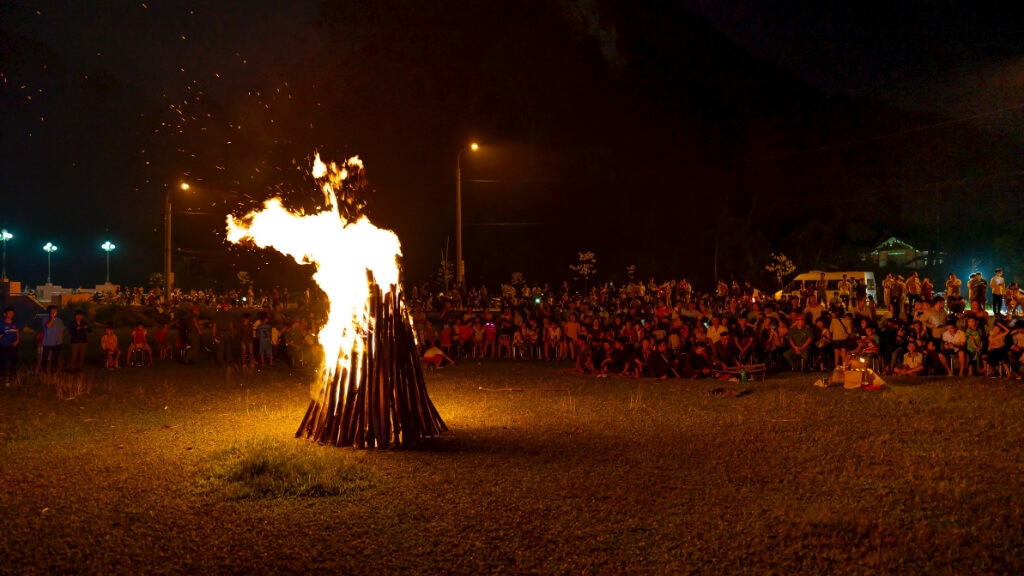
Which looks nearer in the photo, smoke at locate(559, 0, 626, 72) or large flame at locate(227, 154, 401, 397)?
large flame at locate(227, 154, 401, 397)

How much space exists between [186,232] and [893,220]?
194ft

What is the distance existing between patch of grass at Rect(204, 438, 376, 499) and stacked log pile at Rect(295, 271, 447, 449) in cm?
74

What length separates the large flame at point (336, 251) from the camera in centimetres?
1034

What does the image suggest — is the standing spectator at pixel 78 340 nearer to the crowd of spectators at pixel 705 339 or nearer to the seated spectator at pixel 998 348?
the crowd of spectators at pixel 705 339

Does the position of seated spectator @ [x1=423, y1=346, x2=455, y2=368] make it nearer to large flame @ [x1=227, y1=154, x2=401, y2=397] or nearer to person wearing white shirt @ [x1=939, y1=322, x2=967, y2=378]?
large flame @ [x1=227, y1=154, x2=401, y2=397]

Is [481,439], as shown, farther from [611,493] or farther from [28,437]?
[28,437]

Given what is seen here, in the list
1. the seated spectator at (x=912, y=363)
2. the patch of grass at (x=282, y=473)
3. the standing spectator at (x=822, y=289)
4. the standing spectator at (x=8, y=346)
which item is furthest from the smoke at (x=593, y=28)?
the patch of grass at (x=282, y=473)

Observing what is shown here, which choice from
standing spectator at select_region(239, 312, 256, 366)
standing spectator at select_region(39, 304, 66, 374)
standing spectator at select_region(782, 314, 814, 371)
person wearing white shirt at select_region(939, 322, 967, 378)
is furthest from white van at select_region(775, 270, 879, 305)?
standing spectator at select_region(39, 304, 66, 374)

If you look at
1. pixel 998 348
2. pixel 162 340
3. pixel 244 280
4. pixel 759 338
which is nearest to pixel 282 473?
pixel 759 338

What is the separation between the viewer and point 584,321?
67.3ft

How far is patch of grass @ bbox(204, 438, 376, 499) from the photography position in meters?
7.70

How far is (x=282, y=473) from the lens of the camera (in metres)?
8.12

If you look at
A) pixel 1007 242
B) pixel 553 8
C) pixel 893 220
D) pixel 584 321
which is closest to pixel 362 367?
pixel 584 321

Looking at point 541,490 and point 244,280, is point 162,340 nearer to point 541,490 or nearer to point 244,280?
point 541,490
